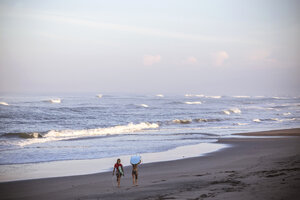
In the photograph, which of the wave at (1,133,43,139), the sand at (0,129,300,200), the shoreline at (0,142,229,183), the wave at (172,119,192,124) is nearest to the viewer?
the sand at (0,129,300,200)

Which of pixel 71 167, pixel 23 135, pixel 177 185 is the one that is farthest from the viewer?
pixel 23 135

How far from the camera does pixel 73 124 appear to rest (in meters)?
31.1

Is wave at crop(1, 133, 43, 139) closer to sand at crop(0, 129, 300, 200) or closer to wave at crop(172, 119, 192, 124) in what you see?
sand at crop(0, 129, 300, 200)

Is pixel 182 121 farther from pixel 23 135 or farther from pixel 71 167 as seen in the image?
pixel 71 167

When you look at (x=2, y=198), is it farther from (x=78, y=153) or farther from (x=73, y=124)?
(x=73, y=124)

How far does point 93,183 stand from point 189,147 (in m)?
8.76

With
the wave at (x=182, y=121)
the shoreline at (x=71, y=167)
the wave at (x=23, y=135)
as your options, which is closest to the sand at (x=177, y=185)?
the shoreline at (x=71, y=167)

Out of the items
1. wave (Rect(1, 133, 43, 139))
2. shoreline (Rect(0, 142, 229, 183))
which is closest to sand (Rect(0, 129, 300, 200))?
shoreline (Rect(0, 142, 229, 183))

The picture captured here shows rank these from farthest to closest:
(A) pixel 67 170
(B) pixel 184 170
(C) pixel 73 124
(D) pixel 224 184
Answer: (C) pixel 73 124 < (A) pixel 67 170 < (B) pixel 184 170 < (D) pixel 224 184

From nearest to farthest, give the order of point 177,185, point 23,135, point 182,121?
point 177,185 < point 23,135 < point 182,121

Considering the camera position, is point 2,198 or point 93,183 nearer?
point 2,198

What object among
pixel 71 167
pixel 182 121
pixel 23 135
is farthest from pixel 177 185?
pixel 182 121

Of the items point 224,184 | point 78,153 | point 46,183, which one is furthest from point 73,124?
point 224,184

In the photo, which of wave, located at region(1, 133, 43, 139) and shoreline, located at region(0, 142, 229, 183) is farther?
wave, located at region(1, 133, 43, 139)
